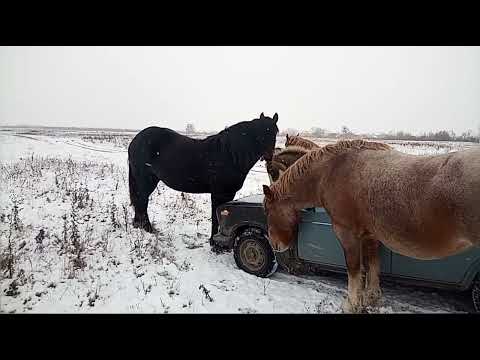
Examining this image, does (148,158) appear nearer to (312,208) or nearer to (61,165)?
(312,208)

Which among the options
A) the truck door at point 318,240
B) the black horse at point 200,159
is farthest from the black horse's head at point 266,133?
the truck door at point 318,240

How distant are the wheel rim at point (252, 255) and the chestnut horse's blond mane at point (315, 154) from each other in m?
0.96

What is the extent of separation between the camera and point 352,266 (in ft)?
11.6

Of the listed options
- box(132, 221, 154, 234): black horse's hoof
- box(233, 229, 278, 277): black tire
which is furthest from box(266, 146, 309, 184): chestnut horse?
box(132, 221, 154, 234): black horse's hoof

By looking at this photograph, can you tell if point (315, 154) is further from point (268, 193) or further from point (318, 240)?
point (318, 240)

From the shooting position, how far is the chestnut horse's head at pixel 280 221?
4.04m

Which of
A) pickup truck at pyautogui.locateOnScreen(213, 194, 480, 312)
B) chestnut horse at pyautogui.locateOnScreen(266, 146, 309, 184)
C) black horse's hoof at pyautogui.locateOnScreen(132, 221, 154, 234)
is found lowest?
black horse's hoof at pyautogui.locateOnScreen(132, 221, 154, 234)

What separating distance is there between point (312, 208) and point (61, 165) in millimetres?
11267

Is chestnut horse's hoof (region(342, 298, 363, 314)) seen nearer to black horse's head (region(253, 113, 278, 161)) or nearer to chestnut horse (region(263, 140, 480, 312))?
chestnut horse (region(263, 140, 480, 312))

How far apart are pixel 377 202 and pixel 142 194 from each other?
15.5ft

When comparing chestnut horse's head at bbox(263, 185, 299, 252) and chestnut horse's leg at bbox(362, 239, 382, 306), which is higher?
chestnut horse's head at bbox(263, 185, 299, 252)

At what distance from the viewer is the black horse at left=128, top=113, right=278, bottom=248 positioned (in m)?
5.43

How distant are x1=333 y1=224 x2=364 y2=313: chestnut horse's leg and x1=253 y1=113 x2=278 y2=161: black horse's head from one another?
2.24 meters

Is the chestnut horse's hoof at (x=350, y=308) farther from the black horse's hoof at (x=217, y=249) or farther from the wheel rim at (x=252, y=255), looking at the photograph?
the black horse's hoof at (x=217, y=249)
